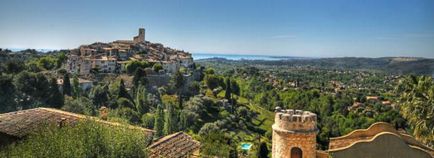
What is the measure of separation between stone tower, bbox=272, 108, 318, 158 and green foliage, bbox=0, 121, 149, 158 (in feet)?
13.8

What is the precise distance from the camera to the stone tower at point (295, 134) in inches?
414

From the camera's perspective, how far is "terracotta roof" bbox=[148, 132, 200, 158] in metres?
14.5

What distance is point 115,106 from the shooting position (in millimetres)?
47469

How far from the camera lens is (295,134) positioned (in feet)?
34.5

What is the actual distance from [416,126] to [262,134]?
111ft

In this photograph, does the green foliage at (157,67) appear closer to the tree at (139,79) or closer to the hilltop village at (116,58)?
the hilltop village at (116,58)

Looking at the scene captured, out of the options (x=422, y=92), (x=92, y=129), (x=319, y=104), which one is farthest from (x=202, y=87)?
(x=92, y=129)

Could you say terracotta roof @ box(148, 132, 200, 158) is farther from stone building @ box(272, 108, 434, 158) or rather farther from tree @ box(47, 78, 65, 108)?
tree @ box(47, 78, 65, 108)

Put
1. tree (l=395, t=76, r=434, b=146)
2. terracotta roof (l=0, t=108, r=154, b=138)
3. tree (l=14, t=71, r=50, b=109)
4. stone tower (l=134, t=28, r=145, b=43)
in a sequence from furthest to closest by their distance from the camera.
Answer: stone tower (l=134, t=28, r=145, b=43) → tree (l=14, t=71, r=50, b=109) → tree (l=395, t=76, r=434, b=146) → terracotta roof (l=0, t=108, r=154, b=138)

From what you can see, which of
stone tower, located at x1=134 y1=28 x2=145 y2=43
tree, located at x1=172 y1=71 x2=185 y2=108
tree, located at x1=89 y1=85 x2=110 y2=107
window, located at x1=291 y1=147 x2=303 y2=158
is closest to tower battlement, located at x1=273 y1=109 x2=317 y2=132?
window, located at x1=291 y1=147 x2=303 y2=158

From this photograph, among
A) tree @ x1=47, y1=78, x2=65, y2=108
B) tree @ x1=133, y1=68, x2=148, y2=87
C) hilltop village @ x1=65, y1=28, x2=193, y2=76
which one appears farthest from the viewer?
hilltop village @ x1=65, y1=28, x2=193, y2=76

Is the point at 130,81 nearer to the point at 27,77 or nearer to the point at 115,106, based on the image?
the point at 115,106

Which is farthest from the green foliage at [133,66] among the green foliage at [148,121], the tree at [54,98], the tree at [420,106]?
the tree at [420,106]

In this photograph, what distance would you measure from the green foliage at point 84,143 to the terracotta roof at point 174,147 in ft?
7.95
